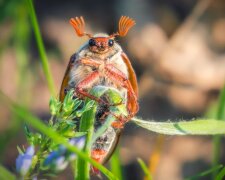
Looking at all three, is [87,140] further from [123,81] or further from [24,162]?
[123,81]

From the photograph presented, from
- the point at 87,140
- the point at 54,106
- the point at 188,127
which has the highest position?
the point at 54,106

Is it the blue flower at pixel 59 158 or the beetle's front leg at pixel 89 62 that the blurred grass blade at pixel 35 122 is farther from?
the beetle's front leg at pixel 89 62

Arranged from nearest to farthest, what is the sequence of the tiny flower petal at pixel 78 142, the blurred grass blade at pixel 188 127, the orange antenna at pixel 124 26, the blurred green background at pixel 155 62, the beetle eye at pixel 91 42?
the tiny flower petal at pixel 78 142 → the blurred grass blade at pixel 188 127 → the beetle eye at pixel 91 42 → the orange antenna at pixel 124 26 → the blurred green background at pixel 155 62

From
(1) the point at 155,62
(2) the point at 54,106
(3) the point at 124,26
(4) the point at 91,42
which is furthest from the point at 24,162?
(1) the point at 155,62

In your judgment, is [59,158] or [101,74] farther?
[101,74]

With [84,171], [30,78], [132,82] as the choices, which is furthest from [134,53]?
[84,171]

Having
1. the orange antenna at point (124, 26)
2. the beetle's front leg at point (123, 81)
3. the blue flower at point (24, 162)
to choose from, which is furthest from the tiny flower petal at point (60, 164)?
the orange antenna at point (124, 26)

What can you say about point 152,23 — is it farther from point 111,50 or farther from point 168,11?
point 111,50

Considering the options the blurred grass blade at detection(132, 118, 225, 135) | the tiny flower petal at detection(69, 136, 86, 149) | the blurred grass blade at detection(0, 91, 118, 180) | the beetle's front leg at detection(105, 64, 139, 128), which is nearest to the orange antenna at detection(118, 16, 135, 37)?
the beetle's front leg at detection(105, 64, 139, 128)

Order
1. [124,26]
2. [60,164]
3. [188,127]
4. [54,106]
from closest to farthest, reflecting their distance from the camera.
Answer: [60,164] → [54,106] → [188,127] → [124,26]
